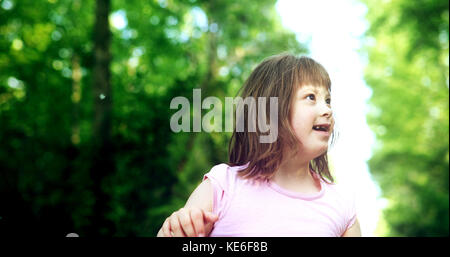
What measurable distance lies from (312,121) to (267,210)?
29 cm

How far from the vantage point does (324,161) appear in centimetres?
138

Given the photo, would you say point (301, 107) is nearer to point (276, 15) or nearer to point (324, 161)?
point (324, 161)

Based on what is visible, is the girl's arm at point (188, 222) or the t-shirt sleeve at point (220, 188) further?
the t-shirt sleeve at point (220, 188)

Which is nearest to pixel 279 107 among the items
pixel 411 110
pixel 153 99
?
pixel 153 99

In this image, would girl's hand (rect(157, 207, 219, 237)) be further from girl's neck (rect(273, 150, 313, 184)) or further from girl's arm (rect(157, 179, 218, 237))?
girl's neck (rect(273, 150, 313, 184))

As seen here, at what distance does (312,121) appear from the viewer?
1.21 metres

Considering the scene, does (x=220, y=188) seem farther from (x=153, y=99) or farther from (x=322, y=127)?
(x=153, y=99)

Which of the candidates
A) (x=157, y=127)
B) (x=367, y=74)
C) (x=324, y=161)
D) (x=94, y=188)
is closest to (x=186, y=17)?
(x=157, y=127)

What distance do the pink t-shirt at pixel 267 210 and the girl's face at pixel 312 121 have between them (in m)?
0.14

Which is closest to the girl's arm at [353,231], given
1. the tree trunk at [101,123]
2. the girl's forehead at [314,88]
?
the girl's forehead at [314,88]

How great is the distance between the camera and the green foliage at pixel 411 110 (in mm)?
6977

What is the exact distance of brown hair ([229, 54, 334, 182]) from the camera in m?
1.23

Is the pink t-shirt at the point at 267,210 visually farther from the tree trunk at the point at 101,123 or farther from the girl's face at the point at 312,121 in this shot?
the tree trunk at the point at 101,123

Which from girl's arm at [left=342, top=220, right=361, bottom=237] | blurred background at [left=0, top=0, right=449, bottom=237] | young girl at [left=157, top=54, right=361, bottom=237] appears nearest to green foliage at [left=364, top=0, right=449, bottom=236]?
blurred background at [left=0, top=0, right=449, bottom=237]
